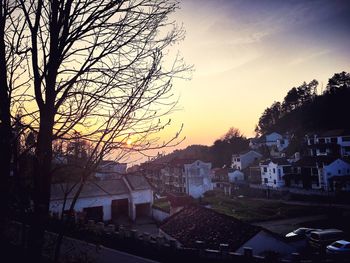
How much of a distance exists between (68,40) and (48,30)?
431mm

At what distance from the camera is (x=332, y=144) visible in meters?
58.0

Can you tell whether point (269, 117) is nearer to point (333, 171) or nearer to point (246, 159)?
point (246, 159)

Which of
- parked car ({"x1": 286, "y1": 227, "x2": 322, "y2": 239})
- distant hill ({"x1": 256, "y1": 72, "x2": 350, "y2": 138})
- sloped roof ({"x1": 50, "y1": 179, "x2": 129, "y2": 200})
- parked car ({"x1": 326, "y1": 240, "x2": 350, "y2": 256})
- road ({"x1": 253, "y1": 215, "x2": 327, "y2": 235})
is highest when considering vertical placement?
distant hill ({"x1": 256, "y1": 72, "x2": 350, "y2": 138})

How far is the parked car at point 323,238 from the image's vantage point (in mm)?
23250

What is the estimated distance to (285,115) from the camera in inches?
3656

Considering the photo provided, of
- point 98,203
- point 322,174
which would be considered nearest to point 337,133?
point 322,174

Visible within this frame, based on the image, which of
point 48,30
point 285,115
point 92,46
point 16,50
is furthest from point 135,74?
point 285,115

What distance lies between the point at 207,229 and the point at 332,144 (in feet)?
161

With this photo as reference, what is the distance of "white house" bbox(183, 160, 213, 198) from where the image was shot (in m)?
52.7

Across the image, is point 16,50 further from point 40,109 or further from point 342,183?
point 342,183

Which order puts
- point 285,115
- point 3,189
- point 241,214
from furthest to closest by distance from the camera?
point 285,115
point 241,214
point 3,189

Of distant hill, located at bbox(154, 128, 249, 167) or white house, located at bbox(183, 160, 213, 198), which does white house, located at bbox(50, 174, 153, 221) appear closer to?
white house, located at bbox(183, 160, 213, 198)

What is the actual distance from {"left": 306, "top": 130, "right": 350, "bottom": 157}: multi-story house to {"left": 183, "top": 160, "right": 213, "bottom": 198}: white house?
24.6m

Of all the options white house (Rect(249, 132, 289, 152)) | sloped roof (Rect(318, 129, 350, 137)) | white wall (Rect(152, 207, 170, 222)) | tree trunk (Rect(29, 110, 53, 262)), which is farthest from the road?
white house (Rect(249, 132, 289, 152))
